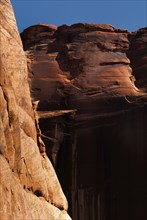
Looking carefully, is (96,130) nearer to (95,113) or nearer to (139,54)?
(95,113)

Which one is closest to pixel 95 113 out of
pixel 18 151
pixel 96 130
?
pixel 96 130

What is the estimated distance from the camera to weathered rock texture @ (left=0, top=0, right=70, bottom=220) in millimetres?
9734

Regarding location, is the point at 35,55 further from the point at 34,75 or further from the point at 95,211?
the point at 95,211

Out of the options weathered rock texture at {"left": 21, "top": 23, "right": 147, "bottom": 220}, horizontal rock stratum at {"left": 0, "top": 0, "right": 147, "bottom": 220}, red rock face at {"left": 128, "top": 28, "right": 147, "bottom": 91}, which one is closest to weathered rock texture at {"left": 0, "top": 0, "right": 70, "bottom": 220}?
horizontal rock stratum at {"left": 0, "top": 0, "right": 147, "bottom": 220}

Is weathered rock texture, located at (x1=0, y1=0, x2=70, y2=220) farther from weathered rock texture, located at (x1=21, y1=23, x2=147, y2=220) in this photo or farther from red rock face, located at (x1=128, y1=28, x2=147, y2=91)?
red rock face, located at (x1=128, y1=28, x2=147, y2=91)

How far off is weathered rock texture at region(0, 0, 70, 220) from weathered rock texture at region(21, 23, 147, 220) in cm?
1532

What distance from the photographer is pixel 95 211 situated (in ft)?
98.5

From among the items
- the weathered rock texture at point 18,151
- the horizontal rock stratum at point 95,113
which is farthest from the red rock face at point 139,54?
the weathered rock texture at point 18,151

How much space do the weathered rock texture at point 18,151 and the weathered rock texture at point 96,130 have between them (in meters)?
15.3

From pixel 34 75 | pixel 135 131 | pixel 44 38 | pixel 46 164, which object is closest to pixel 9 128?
pixel 46 164

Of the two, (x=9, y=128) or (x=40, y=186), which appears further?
(x=40, y=186)

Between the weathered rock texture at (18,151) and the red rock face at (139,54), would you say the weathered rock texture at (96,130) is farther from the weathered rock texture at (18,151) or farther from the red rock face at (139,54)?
the weathered rock texture at (18,151)

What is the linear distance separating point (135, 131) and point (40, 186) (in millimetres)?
18011

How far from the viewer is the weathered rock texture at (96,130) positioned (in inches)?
1188
